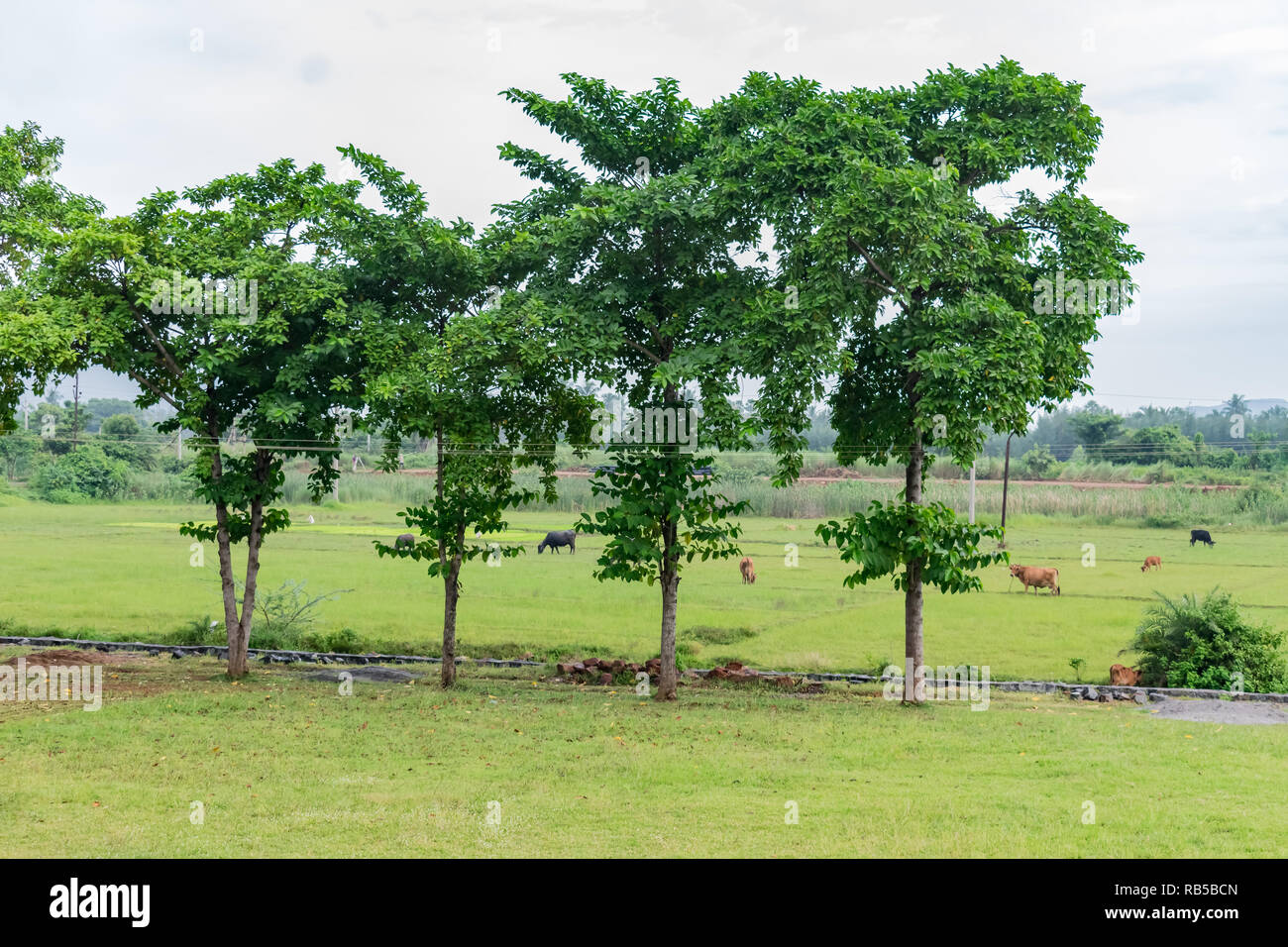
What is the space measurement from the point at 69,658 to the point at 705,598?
461 inches

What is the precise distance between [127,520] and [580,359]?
1035 inches

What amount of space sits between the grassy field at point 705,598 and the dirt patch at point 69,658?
2192 millimetres

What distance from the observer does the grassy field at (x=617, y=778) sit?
7367mm

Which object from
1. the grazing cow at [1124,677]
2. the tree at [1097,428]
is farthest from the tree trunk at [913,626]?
the tree at [1097,428]

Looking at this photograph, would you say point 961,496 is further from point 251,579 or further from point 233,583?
point 233,583

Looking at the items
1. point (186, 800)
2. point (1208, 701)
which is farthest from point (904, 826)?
point (1208, 701)

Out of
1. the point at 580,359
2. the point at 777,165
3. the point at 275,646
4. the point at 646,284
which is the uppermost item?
the point at 777,165

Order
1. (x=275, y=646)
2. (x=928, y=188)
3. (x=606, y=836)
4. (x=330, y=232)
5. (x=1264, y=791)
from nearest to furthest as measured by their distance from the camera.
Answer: (x=606, y=836)
(x=1264, y=791)
(x=928, y=188)
(x=330, y=232)
(x=275, y=646)

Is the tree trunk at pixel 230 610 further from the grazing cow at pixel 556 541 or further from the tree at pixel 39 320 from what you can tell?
the grazing cow at pixel 556 541

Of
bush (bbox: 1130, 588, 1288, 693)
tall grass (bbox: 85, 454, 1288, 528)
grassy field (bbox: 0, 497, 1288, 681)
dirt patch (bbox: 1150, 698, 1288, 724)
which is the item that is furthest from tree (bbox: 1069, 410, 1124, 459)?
dirt patch (bbox: 1150, 698, 1288, 724)

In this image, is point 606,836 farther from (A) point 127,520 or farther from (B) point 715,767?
(A) point 127,520

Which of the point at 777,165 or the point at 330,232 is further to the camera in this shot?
the point at 330,232

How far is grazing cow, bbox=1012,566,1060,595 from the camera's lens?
21922 mm

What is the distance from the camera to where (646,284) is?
13.9 metres
